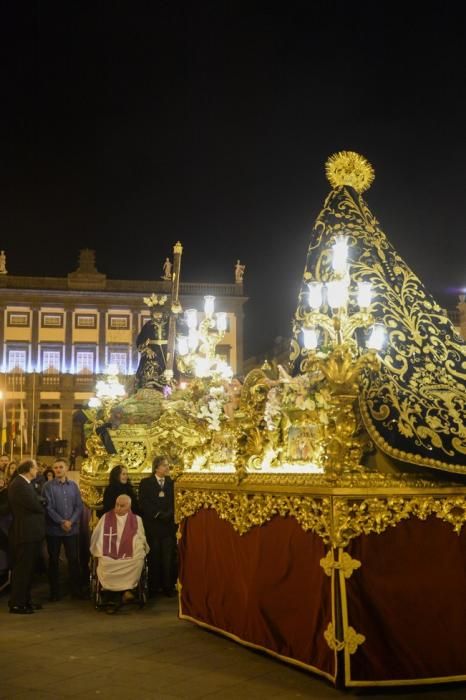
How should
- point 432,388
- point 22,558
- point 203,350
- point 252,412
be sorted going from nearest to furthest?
point 432,388 < point 252,412 < point 22,558 < point 203,350

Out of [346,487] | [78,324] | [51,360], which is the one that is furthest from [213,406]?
[51,360]

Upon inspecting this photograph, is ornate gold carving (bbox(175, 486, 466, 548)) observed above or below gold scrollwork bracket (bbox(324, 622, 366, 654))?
above

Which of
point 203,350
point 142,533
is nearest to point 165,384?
point 203,350

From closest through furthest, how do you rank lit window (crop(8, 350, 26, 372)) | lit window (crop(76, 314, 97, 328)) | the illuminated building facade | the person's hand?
the person's hand < the illuminated building facade < lit window (crop(8, 350, 26, 372)) < lit window (crop(76, 314, 97, 328))

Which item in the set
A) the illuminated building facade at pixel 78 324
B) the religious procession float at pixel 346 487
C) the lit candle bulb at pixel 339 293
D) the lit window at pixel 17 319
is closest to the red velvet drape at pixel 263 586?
the religious procession float at pixel 346 487

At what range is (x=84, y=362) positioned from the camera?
5650cm

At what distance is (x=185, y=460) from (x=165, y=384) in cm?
490

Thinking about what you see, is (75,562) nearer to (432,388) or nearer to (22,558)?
(22,558)

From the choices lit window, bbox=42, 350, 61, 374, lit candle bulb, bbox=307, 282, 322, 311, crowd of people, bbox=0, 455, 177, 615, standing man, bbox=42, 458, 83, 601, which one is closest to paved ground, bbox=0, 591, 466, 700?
crowd of people, bbox=0, 455, 177, 615

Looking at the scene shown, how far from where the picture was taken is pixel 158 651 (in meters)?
6.49

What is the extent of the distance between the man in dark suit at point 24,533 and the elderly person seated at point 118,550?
783mm

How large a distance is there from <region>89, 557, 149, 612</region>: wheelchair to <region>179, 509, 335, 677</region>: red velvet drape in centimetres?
130

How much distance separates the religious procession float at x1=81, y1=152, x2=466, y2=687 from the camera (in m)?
5.23

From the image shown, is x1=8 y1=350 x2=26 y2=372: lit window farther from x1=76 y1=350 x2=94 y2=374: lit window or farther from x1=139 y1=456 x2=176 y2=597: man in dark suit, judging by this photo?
x1=139 y1=456 x2=176 y2=597: man in dark suit
